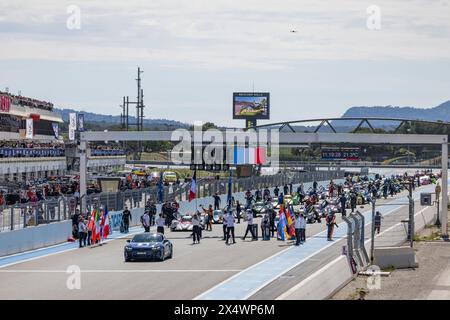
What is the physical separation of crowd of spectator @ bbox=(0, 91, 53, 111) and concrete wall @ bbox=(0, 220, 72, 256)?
35969 millimetres

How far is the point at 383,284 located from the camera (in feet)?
94.2

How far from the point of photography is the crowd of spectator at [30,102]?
78.8m

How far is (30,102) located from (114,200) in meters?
41.7

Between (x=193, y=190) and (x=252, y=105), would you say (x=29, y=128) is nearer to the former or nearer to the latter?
(x=193, y=190)

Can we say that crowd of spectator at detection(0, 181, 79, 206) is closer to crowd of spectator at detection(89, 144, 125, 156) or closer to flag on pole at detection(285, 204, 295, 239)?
flag on pole at detection(285, 204, 295, 239)

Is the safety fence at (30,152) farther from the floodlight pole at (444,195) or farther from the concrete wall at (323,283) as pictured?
the concrete wall at (323,283)

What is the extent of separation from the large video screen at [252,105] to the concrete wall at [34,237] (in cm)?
8263

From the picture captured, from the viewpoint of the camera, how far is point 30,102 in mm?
86000

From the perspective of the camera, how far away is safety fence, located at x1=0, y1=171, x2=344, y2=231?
35388 millimetres

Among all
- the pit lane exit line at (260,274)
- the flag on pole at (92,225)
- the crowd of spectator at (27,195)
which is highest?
the crowd of spectator at (27,195)

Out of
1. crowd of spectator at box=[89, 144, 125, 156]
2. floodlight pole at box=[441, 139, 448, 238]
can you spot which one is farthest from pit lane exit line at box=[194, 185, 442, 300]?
crowd of spectator at box=[89, 144, 125, 156]

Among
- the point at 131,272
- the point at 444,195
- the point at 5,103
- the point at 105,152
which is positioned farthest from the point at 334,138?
the point at 105,152

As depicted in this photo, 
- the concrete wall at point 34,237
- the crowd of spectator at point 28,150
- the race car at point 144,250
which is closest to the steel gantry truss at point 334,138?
the concrete wall at point 34,237
